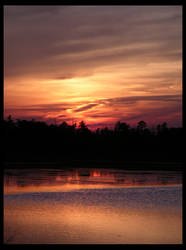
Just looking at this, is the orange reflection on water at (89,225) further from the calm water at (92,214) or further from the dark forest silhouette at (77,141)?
the dark forest silhouette at (77,141)

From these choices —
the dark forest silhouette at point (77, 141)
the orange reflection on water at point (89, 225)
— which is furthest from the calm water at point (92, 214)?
the dark forest silhouette at point (77, 141)

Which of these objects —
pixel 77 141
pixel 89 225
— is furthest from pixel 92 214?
pixel 77 141

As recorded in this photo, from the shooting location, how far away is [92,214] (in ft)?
38.1

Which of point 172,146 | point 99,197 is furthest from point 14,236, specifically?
point 172,146

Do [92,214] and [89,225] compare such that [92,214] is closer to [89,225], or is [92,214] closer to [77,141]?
[89,225]

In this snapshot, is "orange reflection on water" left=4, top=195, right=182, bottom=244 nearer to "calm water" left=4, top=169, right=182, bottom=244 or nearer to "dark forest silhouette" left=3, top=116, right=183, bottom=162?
"calm water" left=4, top=169, right=182, bottom=244

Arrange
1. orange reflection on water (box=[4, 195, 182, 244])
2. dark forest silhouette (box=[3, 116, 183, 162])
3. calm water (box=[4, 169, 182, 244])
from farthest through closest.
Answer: dark forest silhouette (box=[3, 116, 183, 162]) → calm water (box=[4, 169, 182, 244]) → orange reflection on water (box=[4, 195, 182, 244])

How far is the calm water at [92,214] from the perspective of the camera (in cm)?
898

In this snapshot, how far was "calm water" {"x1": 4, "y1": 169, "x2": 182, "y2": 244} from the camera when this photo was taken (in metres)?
8.98

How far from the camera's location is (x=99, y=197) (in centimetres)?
1508

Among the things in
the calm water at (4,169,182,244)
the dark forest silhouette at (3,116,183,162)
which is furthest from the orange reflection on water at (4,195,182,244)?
the dark forest silhouette at (3,116,183,162)

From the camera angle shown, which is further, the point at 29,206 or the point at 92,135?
the point at 92,135
